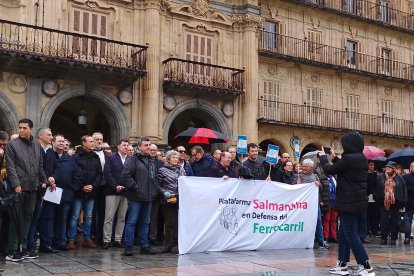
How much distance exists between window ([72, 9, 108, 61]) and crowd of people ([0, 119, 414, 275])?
8289 millimetres

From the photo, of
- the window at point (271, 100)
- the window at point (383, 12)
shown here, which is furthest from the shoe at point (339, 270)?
the window at point (383, 12)

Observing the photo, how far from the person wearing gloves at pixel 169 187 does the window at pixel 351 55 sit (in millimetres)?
20463

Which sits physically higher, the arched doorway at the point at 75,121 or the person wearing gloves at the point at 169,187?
the arched doorway at the point at 75,121

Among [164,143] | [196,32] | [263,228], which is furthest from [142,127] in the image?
[263,228]

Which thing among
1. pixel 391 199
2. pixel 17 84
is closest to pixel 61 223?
pixel 391 199

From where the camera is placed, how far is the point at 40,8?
1848 centimetres

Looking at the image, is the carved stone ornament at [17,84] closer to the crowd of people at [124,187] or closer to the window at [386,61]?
the crowd of people at [124,187]

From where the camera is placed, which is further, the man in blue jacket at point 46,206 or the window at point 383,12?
the window at point 383,12

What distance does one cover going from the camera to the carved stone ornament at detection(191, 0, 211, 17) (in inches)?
874

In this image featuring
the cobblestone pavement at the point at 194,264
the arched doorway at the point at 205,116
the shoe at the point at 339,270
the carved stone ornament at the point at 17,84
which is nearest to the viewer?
the cobblestone pavement at the point at 194,264

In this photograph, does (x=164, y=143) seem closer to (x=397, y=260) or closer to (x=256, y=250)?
(x=256, y=250)

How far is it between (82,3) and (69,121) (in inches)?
255

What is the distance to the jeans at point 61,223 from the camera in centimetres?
957

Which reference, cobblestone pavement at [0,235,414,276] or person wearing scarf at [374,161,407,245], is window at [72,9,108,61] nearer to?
cobblestone pavement at [0,235,414,276]
